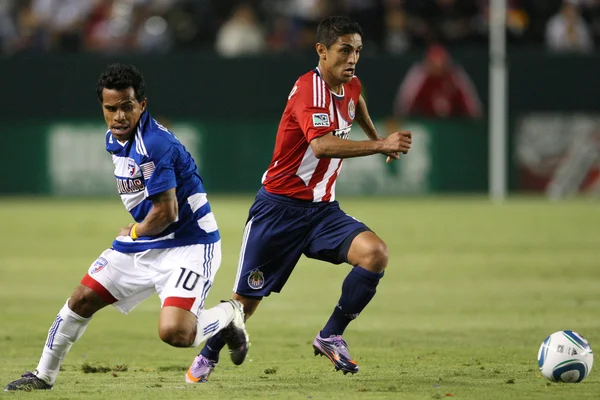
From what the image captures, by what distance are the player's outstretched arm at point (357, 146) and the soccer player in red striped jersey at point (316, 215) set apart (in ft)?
0.11

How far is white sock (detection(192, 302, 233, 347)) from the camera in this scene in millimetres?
7391

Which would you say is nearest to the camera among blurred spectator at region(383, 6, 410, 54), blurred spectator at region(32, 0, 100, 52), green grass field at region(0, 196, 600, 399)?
green grass field at region(0, 196, 600, 399)

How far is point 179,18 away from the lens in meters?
25.0

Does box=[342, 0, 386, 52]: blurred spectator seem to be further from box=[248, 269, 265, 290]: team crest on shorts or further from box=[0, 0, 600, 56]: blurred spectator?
box=[248, 269, 265, 290]: team crest on shorts

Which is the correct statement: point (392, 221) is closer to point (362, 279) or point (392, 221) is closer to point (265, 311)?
point (265, 311)

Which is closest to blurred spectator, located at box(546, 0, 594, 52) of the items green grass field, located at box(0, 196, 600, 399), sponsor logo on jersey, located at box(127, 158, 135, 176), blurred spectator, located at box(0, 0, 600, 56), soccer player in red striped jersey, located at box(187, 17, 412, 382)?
blurred spectator, located at box(0, 0, 600, 56)

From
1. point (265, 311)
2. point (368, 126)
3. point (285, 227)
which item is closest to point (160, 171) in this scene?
point (285, 227)

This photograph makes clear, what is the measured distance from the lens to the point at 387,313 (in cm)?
1152

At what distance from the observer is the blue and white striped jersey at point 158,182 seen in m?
7.26

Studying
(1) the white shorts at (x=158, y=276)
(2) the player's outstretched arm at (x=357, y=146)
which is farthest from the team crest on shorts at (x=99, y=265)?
(2) the player's outstretched arm at (x=357, y=146)

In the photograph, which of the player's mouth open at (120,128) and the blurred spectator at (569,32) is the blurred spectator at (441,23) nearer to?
the blurred spectator at (569,32)

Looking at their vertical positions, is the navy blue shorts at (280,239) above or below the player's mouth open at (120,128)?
below

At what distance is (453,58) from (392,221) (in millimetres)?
5595

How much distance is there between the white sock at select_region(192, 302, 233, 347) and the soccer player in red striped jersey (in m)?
0.29
